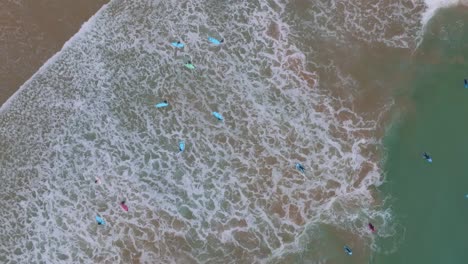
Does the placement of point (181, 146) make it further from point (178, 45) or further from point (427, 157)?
point (427, 157)

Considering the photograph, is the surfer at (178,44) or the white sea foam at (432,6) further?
the white sea foam at (432,6)

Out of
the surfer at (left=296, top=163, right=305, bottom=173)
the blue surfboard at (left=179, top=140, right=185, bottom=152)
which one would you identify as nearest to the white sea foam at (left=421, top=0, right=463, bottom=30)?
the surfer at (left=296, top=163, right=305, bottom=173)

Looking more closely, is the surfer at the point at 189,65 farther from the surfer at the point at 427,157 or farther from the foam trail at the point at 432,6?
the surfer at the point at 427,157

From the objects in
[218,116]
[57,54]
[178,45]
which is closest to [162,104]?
[218,116]

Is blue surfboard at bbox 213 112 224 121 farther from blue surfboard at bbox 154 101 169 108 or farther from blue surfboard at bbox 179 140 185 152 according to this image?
blue surfboard at bbox 154 101 169 108

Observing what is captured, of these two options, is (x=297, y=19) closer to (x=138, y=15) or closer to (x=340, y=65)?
(x=340, y=65)

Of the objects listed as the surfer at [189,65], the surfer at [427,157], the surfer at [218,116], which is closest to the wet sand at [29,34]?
the surfer at [189,65]
